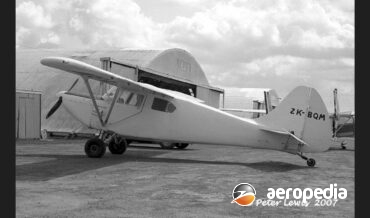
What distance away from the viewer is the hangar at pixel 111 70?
28.7 meters

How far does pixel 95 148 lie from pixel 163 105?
263cm

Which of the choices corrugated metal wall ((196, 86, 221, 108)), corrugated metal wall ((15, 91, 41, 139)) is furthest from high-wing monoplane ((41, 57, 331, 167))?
corrugated metal wall ((196, 86, 221, 108))

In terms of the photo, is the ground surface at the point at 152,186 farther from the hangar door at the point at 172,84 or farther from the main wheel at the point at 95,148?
the hangar door at the point at 172,84

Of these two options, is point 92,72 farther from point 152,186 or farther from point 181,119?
point 152,186

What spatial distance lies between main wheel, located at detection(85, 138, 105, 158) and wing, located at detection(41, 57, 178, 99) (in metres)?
1.98

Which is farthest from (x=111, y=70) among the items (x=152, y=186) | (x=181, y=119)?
(x=152, y=186)

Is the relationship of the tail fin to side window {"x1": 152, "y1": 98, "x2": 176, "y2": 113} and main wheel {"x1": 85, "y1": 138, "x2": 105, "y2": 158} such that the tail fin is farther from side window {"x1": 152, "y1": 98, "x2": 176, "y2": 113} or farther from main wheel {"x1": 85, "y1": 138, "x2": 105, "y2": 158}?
main wheel {"x1": 85, "y1": 138, "x2": 105, "y2": 158}

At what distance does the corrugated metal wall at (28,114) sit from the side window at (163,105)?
45.0 feet

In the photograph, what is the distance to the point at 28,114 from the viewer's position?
26.5 m

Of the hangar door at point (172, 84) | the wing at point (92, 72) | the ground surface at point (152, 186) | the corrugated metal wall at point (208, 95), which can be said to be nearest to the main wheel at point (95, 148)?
the ground surface at point (152, 186)

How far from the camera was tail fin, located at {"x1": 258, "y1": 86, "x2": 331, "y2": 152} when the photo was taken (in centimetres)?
1323

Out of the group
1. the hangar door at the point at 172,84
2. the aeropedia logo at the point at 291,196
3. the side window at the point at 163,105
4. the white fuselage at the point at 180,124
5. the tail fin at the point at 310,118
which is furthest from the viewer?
the hangar door at the point at 172,84

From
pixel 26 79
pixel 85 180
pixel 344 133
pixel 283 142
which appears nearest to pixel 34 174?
pixel 85 180

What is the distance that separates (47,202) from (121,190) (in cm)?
171
